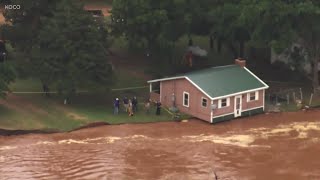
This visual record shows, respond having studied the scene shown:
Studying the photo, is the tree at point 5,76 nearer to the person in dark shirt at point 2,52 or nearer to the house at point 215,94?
the person in dark shirt at point 2,52

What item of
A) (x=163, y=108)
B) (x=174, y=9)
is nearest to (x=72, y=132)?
(x=163, y=108)

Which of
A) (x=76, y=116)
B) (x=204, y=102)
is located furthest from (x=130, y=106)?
(x=204, y=102)

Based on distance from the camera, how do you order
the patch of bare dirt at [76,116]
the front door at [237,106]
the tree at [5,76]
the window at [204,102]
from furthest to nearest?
the front door at [237,106], the window at [204,102], the patch of bare dirt at [76,116], the tree at [5,76]

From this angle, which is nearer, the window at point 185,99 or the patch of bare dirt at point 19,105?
the patch of bare dirt at point 19,105

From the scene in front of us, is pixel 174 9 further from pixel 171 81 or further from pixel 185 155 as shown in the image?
pixel 185 155

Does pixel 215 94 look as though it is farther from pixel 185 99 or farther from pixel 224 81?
pixel 185 99

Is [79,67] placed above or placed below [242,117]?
above

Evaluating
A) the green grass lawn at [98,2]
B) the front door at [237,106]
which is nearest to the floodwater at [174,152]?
the front door at [237,106]
